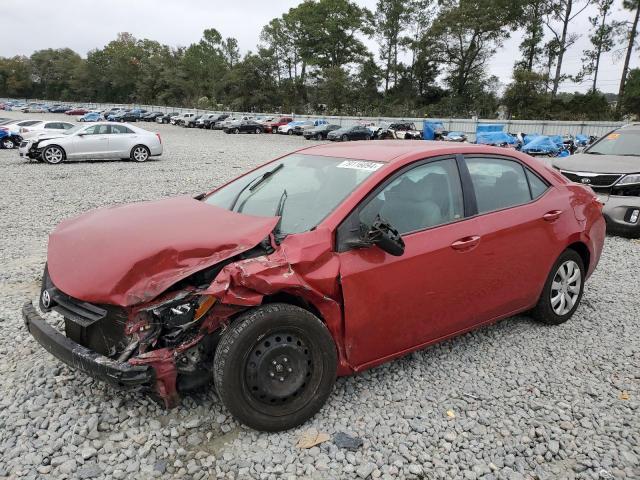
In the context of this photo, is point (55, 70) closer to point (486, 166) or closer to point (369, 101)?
point (369, 101)

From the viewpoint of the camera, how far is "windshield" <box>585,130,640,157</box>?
826 centimetres

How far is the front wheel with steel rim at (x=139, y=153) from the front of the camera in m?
18.1

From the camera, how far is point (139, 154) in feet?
59.8

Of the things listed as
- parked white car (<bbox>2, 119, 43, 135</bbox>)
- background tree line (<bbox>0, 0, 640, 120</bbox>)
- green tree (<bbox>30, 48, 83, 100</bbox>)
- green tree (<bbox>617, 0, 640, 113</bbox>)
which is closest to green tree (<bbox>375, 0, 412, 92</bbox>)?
background tree line (<bbox>0, 0, 640, 120</bbox>)

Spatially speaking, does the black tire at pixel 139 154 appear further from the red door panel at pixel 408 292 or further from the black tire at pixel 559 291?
the red door panel at pixel 408 292

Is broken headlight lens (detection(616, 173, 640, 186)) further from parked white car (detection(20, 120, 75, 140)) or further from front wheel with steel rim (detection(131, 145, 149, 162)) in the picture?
parked white car (detection(20, 120, 75, 140))

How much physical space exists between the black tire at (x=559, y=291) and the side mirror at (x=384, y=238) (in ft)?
6.19

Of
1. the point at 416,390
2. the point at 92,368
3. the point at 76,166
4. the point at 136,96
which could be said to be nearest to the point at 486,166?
the point at 416,390

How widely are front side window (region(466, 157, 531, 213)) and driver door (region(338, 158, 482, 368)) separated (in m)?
0.20

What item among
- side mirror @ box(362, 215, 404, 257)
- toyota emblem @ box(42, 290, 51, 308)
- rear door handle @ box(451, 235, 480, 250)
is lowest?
toyota emblem @ box(42, 290, 51, 308)

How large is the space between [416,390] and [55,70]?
468 feet

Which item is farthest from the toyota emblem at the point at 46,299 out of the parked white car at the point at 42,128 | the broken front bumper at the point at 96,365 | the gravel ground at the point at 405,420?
the parked white car at the point at 42,128

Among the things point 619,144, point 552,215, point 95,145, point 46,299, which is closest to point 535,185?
point 552,215

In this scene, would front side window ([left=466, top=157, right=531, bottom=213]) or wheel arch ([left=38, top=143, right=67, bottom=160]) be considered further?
wheel arch ([left=38, top=143, right=67, bottom=160])
